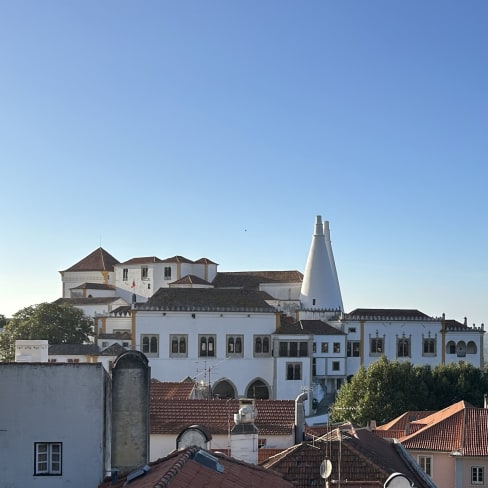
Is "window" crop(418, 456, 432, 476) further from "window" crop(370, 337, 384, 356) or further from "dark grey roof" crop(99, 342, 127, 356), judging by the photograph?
"window" crop(370, 337, 384, 356)

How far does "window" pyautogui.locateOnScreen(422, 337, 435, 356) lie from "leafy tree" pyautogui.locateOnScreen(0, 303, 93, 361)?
25389 mm

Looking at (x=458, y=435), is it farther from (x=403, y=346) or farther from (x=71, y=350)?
(x=403, y=346)

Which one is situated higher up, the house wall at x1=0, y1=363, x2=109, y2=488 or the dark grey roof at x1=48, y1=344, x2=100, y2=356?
the house wall at x1=0, y1=363, x2=109, y2=488

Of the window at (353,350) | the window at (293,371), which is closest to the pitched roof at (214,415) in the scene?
the window at (293,371)

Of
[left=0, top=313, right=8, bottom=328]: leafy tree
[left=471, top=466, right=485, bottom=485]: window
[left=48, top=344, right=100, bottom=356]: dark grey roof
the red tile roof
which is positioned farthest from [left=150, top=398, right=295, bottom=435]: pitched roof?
[left=0, top=313, right=8, bottom=328]: leafy tree

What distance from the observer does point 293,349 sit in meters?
64.9

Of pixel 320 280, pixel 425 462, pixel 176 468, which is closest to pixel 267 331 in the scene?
pixel 320 280

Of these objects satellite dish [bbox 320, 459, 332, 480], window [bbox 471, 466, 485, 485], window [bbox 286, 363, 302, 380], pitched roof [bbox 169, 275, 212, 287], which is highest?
pitched roof [bbox 169, 275, 212, 287]

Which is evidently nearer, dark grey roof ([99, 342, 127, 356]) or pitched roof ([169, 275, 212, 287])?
dark grey roof ([99, 342, 127, 356])

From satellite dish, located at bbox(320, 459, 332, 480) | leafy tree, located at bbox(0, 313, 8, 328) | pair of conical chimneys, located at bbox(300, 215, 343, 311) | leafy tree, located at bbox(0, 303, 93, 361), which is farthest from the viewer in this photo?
leafy tree, located at bbox(0, 313, 8, 328)

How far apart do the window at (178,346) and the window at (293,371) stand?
6560 millimetres

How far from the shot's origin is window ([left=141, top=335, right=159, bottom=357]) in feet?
211

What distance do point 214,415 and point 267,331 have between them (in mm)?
41136

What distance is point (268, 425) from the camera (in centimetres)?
2370
